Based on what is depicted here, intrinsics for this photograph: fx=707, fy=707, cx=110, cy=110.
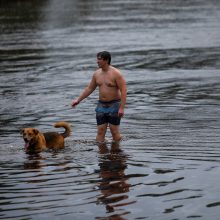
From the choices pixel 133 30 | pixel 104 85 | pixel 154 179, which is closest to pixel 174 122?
pixel 104 85

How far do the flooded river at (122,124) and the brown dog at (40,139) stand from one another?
0.23 meters

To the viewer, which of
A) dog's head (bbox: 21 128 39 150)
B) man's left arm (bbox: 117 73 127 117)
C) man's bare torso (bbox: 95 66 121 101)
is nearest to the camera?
dog's head (bbox: 21 128 39 150)

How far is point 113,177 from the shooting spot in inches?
432

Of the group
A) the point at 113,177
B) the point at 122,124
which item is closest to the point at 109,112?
the point at 122,124

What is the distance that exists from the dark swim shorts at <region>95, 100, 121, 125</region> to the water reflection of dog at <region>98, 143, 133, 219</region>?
19.3 inches

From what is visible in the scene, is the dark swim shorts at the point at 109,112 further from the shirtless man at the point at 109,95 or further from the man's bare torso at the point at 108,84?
the man's bare torso at the point at 108,84

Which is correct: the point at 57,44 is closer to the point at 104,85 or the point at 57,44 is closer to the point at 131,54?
the point at 131,54

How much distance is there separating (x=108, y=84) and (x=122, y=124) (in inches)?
111

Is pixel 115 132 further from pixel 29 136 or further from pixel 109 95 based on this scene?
pixel 29 136

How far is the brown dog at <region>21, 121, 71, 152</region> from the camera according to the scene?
12.9 m

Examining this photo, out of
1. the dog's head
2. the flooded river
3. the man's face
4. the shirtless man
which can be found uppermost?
the man's face

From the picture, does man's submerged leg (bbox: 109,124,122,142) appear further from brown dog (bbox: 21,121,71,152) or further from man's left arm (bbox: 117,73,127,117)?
brown dog (bbox: 21,121,71,152)

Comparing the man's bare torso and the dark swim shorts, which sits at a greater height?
the man's bare torso

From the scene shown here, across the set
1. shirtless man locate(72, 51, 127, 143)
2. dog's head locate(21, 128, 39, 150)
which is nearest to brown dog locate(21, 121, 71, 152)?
dog's head locate(21, 128, 39, 150)
